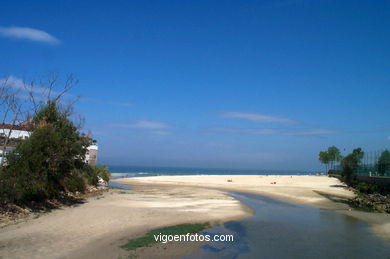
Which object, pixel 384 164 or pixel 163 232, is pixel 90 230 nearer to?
pixel 163 232

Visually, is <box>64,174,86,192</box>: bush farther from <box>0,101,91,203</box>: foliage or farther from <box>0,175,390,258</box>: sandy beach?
Answer: <box>0,175,390,258</box>: sandy beach

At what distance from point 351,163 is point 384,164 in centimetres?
1250

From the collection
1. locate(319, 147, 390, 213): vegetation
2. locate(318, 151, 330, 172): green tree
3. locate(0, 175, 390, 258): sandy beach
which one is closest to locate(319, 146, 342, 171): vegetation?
locate(318, 151, 330, 172): green tree

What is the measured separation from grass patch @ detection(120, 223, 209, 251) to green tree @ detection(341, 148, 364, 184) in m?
40.4

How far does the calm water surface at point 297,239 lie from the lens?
44.6 ft

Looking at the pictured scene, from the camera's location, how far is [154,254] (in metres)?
12.2

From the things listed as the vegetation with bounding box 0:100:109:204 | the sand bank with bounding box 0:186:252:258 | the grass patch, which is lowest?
the grass patch

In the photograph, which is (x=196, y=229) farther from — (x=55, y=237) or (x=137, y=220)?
(x=55, y=237)

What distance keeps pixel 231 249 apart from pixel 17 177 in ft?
40.9

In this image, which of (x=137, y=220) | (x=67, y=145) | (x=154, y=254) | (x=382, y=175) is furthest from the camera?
(x=382, y=175)

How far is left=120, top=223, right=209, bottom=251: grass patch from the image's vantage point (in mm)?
13141

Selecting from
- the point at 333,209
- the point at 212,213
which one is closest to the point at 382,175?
the point at 333,209

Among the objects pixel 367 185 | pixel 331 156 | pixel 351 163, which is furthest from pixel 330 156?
pixel 367 185

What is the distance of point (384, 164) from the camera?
4031 centimetres
